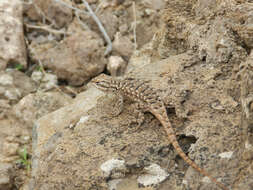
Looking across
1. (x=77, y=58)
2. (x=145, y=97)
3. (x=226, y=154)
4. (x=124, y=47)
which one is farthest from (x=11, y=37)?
(x=226, y=154)

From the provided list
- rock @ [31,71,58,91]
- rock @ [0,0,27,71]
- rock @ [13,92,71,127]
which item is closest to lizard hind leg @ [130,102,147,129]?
rock @ [13,92,71,127]

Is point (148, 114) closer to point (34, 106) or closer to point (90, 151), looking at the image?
point (90, 151)

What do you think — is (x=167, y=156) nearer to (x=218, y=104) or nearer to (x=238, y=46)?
(x=218, y=104)

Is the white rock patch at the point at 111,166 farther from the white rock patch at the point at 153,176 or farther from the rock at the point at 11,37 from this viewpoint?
the rock at the point at 11,37

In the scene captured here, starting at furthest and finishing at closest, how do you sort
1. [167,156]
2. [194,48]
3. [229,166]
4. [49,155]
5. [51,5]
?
1. [51,5]
2. [194,48]
3. [49,155]
4. [167,156]
5. [229,166]

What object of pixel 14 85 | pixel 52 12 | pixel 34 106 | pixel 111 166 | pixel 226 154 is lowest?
pixel 34 106

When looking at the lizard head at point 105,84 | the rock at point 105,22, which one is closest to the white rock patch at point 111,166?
the lizard head at point 105,84

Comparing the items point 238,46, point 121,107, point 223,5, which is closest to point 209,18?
point 223,5
